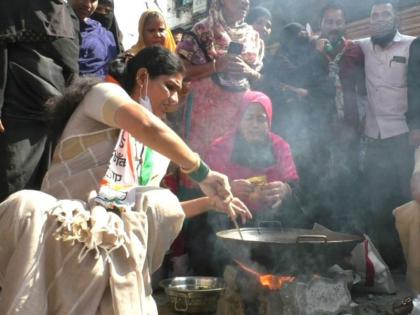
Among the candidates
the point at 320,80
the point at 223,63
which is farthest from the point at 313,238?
the point at 320,80

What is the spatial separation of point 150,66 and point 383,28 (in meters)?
2.57

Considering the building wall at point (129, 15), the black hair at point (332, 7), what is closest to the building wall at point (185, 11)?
the building wall at point (129, 15)

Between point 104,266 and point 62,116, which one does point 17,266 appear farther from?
point 62,116

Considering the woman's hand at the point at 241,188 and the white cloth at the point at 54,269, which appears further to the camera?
the woman's hand at the point at 241,188

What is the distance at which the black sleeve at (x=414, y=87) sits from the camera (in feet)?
14.7

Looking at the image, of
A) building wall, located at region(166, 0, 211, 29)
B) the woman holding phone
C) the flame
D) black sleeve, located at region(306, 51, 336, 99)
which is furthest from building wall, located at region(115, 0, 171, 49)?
building wall, located at region(166, 0, 211, 29)

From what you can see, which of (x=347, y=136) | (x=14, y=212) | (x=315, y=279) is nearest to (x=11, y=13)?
(x=14, y=212)

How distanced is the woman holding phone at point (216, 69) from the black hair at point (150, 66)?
58.7 inches

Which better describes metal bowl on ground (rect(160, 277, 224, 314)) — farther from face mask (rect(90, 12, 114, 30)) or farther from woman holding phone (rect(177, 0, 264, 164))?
face mask (rect(90, 12, 114, 30))

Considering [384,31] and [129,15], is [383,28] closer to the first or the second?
[384,31]

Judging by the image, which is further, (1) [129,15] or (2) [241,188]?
(1) [129,15]

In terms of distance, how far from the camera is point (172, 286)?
375 cm

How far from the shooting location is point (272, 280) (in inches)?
A: 123

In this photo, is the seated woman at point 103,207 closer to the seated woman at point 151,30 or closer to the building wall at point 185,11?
the seated woman at point 151,30
